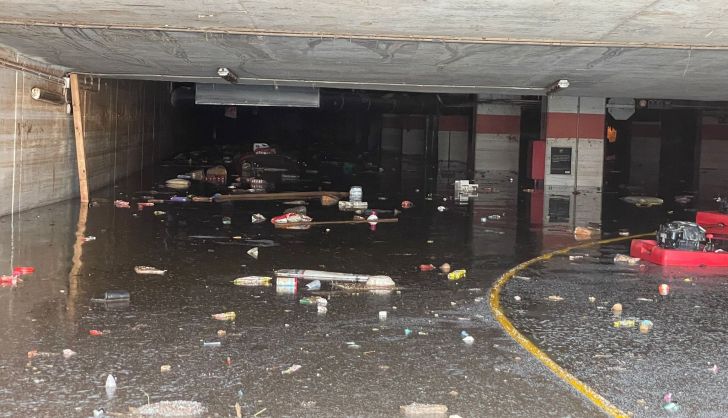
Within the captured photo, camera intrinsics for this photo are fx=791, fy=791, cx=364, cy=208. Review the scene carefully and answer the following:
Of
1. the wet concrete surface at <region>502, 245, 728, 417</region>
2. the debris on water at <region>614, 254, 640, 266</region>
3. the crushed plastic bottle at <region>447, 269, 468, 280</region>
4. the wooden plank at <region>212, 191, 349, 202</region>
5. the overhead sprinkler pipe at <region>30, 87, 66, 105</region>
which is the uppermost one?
the overhead sprinkler pipe at <region>30, 87, 66, 105</region>

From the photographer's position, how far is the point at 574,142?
18953 millimetres

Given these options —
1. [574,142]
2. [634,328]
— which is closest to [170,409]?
[634,328]

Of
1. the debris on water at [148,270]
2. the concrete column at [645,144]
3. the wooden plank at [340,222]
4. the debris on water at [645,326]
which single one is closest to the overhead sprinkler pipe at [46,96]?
the wooden plank at [340,222]

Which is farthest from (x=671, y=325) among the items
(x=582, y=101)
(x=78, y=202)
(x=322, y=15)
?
(x=582, y=101)

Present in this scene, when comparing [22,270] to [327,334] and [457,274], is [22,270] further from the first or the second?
[457,274]

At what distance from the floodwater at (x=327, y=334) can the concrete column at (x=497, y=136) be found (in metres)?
15.2

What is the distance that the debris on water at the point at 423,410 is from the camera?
13.1ft

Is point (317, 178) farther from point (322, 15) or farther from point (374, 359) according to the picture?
point (374, 359)

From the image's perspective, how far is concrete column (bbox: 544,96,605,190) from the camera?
1878 centimetres

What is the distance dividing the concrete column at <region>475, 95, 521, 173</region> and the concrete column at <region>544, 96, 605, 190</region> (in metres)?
5.38

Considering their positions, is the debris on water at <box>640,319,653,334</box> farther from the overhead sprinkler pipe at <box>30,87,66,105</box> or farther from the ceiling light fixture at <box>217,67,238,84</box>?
the overhead sprinkler pipe at <box>30,87,66,105</box>

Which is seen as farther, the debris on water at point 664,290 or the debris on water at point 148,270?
the debris on water at point 148,270

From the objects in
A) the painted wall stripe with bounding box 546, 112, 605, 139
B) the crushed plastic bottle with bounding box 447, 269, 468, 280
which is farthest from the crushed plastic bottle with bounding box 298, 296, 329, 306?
the painted wall stripe with bounding box 546, 112, 605, 139

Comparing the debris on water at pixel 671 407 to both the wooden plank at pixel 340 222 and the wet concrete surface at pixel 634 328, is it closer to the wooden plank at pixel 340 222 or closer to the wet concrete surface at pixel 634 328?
the wet concrete surface at pixel 634 328
